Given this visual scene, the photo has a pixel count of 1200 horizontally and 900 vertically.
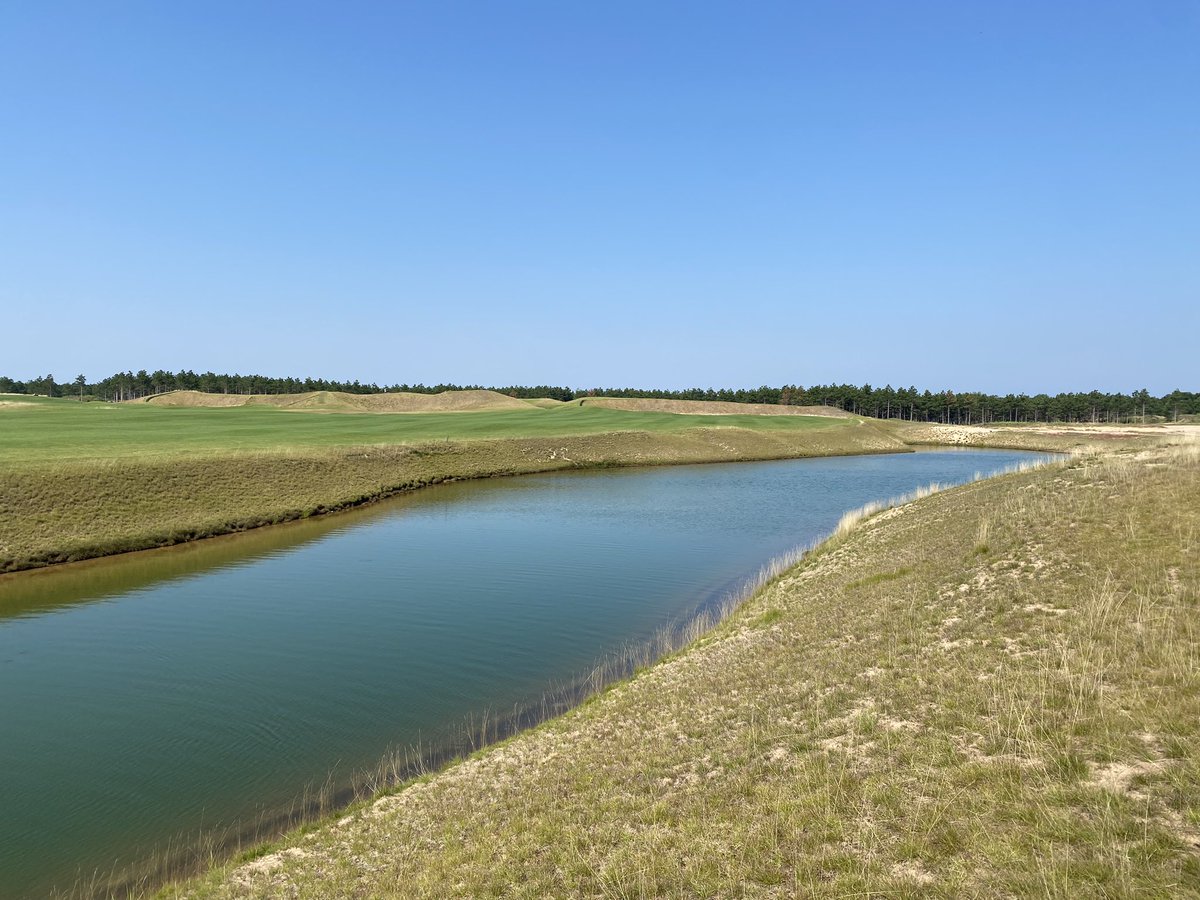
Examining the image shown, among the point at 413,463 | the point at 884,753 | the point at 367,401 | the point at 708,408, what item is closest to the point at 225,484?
the point at 413,463

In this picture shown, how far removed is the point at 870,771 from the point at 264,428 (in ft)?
229

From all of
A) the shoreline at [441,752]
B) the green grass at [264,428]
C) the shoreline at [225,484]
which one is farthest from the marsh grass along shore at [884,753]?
the green grass at [264,428]

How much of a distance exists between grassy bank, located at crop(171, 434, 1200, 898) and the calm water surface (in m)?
3.14

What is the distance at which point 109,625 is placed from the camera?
68.5 feet

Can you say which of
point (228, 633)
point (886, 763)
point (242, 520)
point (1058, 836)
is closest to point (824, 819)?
point (886, 763)

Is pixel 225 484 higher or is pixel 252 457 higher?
pixel 252 457

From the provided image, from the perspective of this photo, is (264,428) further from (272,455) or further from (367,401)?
(367,401)

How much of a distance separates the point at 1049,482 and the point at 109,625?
34949 millimetres

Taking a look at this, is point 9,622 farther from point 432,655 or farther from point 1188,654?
point 1188,654

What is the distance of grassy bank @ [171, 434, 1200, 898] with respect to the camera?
6.62 meters

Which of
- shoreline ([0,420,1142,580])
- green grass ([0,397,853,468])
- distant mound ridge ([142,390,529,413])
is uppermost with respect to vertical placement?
distant mound ridge ([142,390,529,413])

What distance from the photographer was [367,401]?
420 ft

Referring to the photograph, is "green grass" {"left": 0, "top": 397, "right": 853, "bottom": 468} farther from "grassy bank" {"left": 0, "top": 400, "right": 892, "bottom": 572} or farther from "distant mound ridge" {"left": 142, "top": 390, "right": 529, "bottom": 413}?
"distant mound ridge" {"left": 142, "top": 390, "right": 529, "bottom": 413}

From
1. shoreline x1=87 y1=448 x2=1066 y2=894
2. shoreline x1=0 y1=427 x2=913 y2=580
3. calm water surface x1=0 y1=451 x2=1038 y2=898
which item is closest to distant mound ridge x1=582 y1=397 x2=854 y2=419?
shoreline x1=0 y1=427 x2=913 y2=580
